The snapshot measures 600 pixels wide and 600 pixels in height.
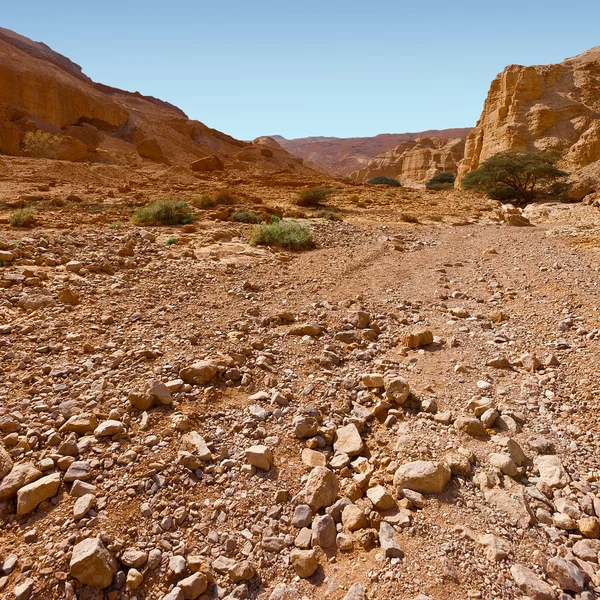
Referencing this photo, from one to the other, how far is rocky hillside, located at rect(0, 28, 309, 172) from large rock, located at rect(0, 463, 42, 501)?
2119 centimetres

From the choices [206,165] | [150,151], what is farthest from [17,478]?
[150,151]

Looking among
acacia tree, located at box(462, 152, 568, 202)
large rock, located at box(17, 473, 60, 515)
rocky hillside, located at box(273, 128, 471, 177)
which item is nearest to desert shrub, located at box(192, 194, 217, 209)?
large rock, located at box(17, 473, 60, 515)

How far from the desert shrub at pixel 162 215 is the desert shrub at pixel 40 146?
1646cm

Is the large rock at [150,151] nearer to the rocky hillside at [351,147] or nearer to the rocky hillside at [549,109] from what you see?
the rocky hillside at [549,109]

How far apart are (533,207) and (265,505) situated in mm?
15051

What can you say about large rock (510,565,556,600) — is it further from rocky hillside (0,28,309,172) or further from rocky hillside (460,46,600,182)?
rocky hillside (460,46,600,182)

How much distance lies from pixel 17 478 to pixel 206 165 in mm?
21719

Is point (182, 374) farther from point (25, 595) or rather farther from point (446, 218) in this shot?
point (446, 218)

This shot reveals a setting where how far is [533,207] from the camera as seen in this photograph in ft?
45.5

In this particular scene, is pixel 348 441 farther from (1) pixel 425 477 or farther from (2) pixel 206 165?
(2) pixel 206 165

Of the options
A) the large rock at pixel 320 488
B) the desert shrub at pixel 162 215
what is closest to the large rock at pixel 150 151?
the desert shrub at pixel 162 215

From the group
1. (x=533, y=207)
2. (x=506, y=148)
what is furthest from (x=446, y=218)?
(x=506, y=148)

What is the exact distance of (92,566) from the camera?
5.29ft

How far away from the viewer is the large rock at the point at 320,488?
1.96 metres
